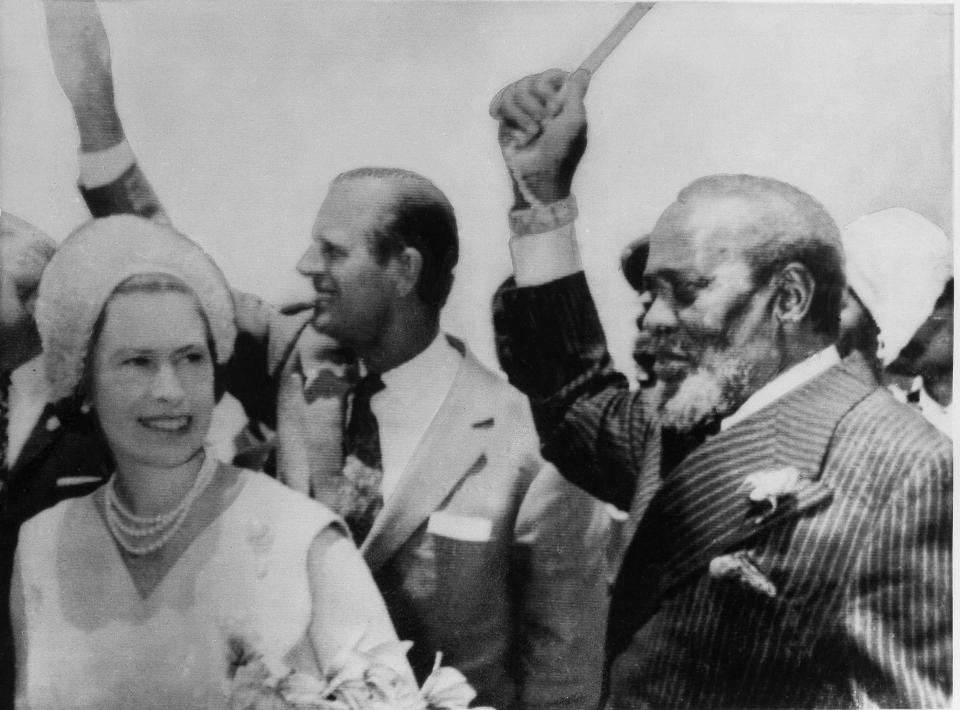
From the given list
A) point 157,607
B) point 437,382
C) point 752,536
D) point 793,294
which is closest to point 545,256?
point 437,382

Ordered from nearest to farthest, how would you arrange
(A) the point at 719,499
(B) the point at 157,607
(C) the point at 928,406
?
(B) the point at 157,607, (A) the point at 719,499, (C) the point at 928,406

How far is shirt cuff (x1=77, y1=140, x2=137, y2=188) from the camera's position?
9.24 ft

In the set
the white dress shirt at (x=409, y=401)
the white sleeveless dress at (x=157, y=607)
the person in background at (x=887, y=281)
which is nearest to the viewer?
the white sleeveless dress at (x=157, y=607)

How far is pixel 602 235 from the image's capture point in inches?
114

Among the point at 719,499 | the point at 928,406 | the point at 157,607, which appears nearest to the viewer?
the point at 157,607

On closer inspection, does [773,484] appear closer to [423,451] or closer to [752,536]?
[752,536]

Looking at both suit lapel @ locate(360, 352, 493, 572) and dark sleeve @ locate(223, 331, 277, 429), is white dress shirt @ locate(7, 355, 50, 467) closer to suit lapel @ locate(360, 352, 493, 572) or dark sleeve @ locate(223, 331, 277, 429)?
dark sleeve @ locate(223, 331, 277, 429)

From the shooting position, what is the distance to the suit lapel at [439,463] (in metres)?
2.76

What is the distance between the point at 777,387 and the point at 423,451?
0.92 meters

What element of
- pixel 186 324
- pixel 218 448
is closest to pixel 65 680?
pixel 218 448

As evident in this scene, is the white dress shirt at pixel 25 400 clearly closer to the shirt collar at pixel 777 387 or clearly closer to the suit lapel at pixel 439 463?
the suit lapel at pixel 439 463

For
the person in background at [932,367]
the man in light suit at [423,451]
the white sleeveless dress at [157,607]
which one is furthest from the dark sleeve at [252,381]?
the person in background at [932,367]

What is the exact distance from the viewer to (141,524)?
273 centimetres

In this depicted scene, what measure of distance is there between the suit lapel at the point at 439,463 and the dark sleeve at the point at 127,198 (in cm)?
86
